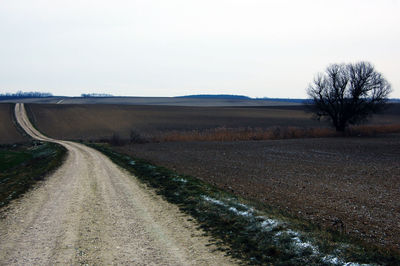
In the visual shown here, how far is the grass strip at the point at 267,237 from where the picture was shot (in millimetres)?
7941

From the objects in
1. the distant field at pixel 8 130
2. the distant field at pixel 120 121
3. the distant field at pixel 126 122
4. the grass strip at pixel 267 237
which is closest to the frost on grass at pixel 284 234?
the grass strip at pixel 267 237

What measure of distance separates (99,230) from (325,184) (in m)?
11.2

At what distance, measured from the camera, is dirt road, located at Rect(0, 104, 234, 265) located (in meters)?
8.34

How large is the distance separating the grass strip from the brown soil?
1.31 metres

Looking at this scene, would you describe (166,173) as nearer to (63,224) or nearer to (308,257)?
(63,224)

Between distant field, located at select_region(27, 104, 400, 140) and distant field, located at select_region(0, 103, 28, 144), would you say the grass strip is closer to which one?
distant field, located at select_region(27, 104, 400, 140)

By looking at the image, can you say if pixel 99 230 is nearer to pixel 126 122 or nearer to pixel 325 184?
pixel 325 184

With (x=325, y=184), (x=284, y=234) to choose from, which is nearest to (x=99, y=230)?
(x=284, y=234)

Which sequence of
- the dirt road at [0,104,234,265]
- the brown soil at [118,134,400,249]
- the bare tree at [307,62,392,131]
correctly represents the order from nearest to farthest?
the dirt road at [0,104,234,265] < the brown soil at [118,134,400,249] < the bare tree at [307,62,392,131]

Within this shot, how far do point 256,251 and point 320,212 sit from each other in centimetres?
463

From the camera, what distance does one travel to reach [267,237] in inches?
372

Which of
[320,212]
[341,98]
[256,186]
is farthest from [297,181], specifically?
[341,98]

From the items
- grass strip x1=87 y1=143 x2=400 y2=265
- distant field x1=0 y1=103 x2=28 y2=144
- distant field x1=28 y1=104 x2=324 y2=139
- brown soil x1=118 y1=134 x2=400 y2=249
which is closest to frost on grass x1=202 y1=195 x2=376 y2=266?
grass strip x1=87 y1=143 x2=400 y2=265

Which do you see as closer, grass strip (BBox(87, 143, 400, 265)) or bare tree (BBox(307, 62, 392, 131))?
grass strip (BBox(87, 143, 400, 265))
